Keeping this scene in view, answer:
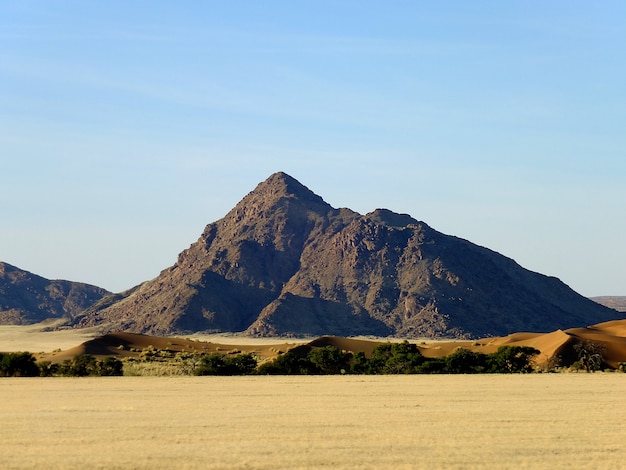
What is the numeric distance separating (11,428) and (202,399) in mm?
11951

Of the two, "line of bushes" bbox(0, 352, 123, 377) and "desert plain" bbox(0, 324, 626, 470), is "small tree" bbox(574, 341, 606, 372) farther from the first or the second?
"line of bushes" bbox(0, 352, 123, 377)

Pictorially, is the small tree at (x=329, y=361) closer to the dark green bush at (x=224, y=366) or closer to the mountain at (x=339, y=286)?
the dark green bush at (x=224, y=366)

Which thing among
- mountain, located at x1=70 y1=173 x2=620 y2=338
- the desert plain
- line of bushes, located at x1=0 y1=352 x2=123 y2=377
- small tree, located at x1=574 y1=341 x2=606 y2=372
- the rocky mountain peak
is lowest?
the desert plain

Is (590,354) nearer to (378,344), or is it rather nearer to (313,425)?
(378,344)

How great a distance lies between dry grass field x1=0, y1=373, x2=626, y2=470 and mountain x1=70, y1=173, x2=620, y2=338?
105 meters

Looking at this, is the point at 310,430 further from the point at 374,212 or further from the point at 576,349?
the point at 374,212

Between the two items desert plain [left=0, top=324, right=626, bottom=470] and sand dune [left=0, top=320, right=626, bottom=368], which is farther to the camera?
sand dune [left=0, top=320, right=626, bottom=368]

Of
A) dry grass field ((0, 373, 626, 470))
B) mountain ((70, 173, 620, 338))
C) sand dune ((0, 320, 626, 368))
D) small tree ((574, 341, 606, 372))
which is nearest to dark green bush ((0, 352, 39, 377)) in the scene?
dry grass field ((0, 373, 626, 470))

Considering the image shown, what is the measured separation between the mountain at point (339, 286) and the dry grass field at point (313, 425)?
10524 cm

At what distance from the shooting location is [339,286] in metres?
170

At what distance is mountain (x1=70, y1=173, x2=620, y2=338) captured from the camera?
15538 centimetres

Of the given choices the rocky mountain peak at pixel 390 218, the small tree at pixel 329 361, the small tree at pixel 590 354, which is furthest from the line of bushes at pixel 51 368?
the rocky mountain peak at pixel 390 218

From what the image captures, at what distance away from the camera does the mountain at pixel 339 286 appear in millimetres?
155375

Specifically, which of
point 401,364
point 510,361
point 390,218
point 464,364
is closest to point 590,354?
point 510,361
